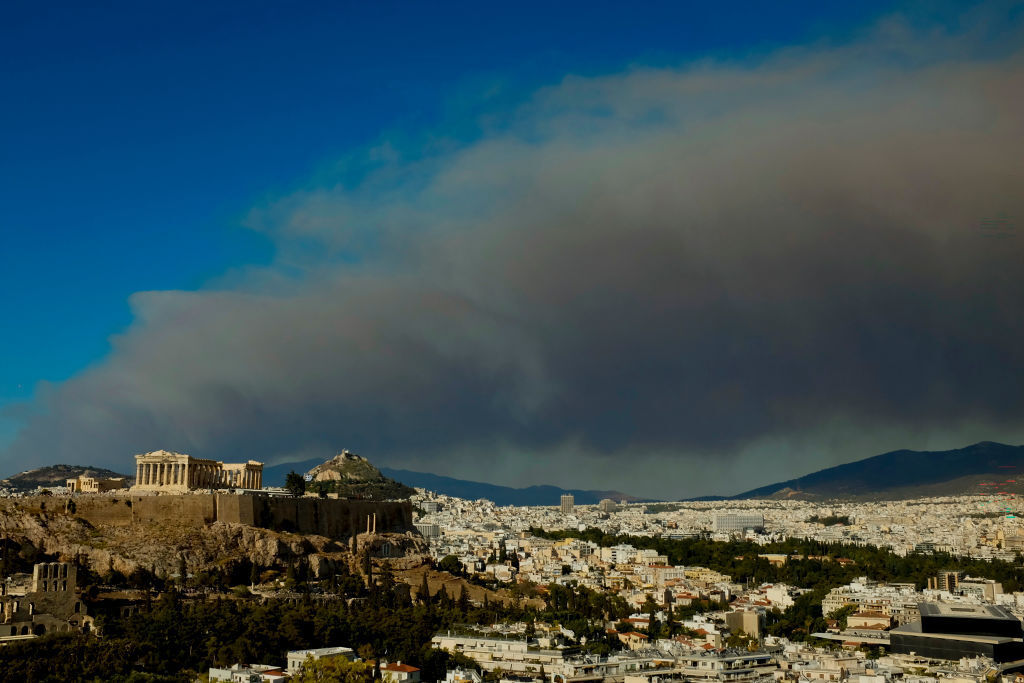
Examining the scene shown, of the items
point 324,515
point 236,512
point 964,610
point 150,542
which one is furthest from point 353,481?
point 964,610

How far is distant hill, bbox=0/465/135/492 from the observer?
138 m

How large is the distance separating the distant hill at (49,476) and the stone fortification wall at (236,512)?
5838 centimetres

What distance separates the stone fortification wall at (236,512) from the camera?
7206 cm

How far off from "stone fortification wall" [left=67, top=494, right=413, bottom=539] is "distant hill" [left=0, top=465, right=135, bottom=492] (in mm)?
58377

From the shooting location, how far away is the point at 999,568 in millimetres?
117062

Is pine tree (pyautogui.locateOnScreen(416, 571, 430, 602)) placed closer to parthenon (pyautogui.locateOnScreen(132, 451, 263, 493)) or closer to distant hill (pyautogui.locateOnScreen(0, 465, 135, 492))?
parthenon (pyautogui.locateOnScreen(132, 451, 263, 493))

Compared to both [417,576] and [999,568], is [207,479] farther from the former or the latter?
[999,568]

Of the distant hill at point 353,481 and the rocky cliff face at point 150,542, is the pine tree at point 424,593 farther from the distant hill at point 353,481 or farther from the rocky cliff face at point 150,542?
the distant hill at point 353,481

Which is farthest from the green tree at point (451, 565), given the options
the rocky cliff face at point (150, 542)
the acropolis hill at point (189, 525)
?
the rocky cliff face at point (150, 542)

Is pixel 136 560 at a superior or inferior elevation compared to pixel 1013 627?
superior

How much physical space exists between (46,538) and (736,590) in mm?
54821

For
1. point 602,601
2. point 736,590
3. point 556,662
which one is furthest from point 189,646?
point 736,590

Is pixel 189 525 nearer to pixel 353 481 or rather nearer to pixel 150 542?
pixel 150 542

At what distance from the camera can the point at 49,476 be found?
474ft
